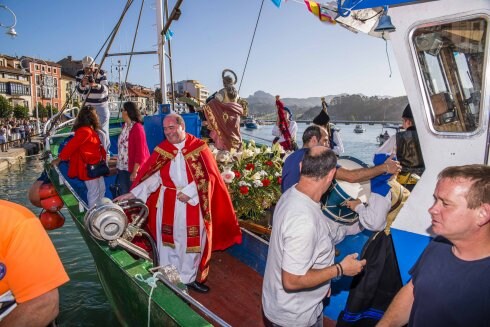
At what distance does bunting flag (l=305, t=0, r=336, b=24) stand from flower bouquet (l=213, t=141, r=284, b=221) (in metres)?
2.17

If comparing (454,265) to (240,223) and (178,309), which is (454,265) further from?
(240,223)

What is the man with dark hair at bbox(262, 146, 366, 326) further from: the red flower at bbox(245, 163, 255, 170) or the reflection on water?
the reflection on water

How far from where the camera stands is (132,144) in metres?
5.03

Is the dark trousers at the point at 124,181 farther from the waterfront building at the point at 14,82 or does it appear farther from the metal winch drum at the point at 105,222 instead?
the waterfront building at the point at 14,82

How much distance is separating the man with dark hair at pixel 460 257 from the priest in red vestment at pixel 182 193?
2.66 metres

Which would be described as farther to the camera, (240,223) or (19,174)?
(19,174)

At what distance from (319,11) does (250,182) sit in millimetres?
2306

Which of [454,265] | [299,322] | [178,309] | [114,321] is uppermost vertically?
[454,265]

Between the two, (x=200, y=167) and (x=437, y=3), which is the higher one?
(x=437, y=3)

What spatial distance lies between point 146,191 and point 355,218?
7.59ft

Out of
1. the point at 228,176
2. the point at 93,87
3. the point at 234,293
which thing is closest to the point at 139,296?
the point at 234,293

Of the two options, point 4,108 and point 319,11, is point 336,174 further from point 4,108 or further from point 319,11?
point 4,108

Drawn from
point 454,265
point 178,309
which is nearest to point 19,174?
point 178,309

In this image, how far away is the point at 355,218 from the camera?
310cm
